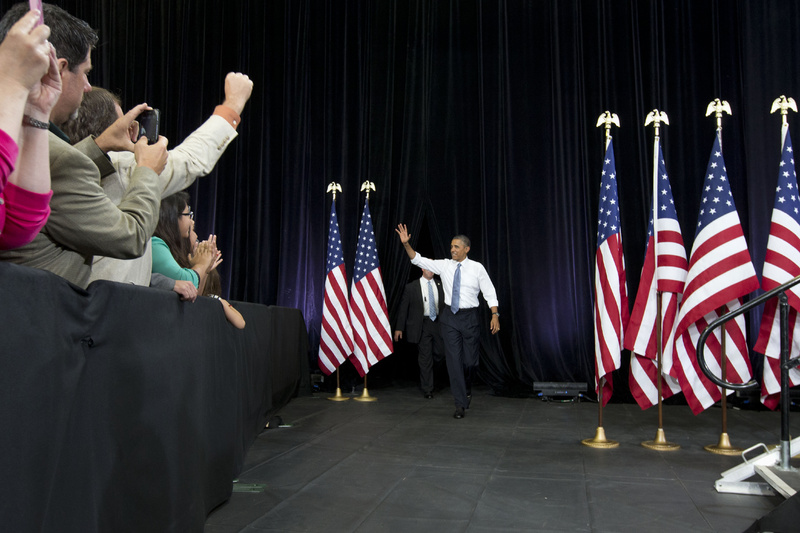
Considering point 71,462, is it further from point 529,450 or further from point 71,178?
point 529,450

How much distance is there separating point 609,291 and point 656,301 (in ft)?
1.22

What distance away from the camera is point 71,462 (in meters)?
1.24

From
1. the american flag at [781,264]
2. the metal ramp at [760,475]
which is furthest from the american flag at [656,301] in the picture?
the metal ramp at [760,475]

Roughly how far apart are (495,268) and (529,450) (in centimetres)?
409

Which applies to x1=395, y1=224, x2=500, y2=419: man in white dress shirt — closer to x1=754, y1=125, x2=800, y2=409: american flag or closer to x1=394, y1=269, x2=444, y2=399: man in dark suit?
x1=394, y1=269, x2=444, y2=399: man in dark suit

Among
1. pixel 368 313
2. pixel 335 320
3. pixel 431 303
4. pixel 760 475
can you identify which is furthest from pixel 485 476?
pixel 431 303

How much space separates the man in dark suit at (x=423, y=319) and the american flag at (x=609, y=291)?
313cm

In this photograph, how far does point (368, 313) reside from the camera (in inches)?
300

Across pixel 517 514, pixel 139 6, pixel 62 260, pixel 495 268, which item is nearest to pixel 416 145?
pixel 495 268

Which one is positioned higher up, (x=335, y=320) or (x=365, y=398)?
(x=335, y=320)

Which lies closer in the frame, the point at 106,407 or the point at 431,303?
the point at 106,407

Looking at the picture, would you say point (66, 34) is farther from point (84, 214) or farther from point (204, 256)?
point (204, 256)

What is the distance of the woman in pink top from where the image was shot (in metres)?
0.98

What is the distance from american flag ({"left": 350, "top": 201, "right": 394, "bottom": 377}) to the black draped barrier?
4.98 m
